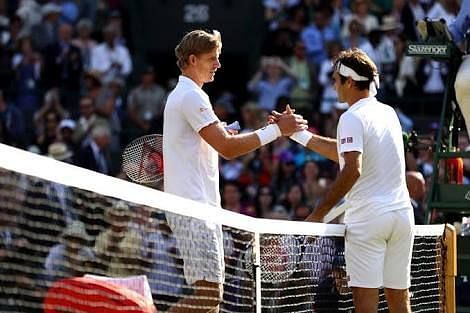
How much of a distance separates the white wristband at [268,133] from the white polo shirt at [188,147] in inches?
13.3

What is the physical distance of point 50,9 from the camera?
21688mm

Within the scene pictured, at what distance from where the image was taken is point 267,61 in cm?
1969

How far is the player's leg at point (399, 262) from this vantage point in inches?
328

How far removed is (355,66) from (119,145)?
11226mm

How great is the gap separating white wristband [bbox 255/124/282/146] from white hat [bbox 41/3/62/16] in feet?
45.0

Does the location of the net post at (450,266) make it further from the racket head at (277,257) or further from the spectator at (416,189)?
the spectator at (416,189)

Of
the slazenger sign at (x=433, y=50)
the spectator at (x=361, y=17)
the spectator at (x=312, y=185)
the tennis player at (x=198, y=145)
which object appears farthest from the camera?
the spectator at (x=361, y=17)

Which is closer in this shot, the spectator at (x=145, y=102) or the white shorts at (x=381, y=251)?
the white shorts at (x=381, y=251)

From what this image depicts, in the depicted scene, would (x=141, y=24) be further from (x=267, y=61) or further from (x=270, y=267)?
(x=270, y=267)

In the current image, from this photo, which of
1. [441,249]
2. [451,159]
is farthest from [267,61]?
[441,249]

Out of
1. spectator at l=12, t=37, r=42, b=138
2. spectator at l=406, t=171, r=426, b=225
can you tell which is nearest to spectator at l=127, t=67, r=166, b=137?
spectator at l=12, t=37, r=42, b=138

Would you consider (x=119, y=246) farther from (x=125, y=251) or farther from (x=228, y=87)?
(x=228, y=87)

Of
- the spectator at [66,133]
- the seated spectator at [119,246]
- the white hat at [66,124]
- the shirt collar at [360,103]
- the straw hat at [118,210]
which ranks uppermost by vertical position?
the white hat at [66,124]

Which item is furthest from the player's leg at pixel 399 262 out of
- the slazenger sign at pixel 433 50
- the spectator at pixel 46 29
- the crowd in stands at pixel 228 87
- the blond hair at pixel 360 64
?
the spectator at pixel 46 29
